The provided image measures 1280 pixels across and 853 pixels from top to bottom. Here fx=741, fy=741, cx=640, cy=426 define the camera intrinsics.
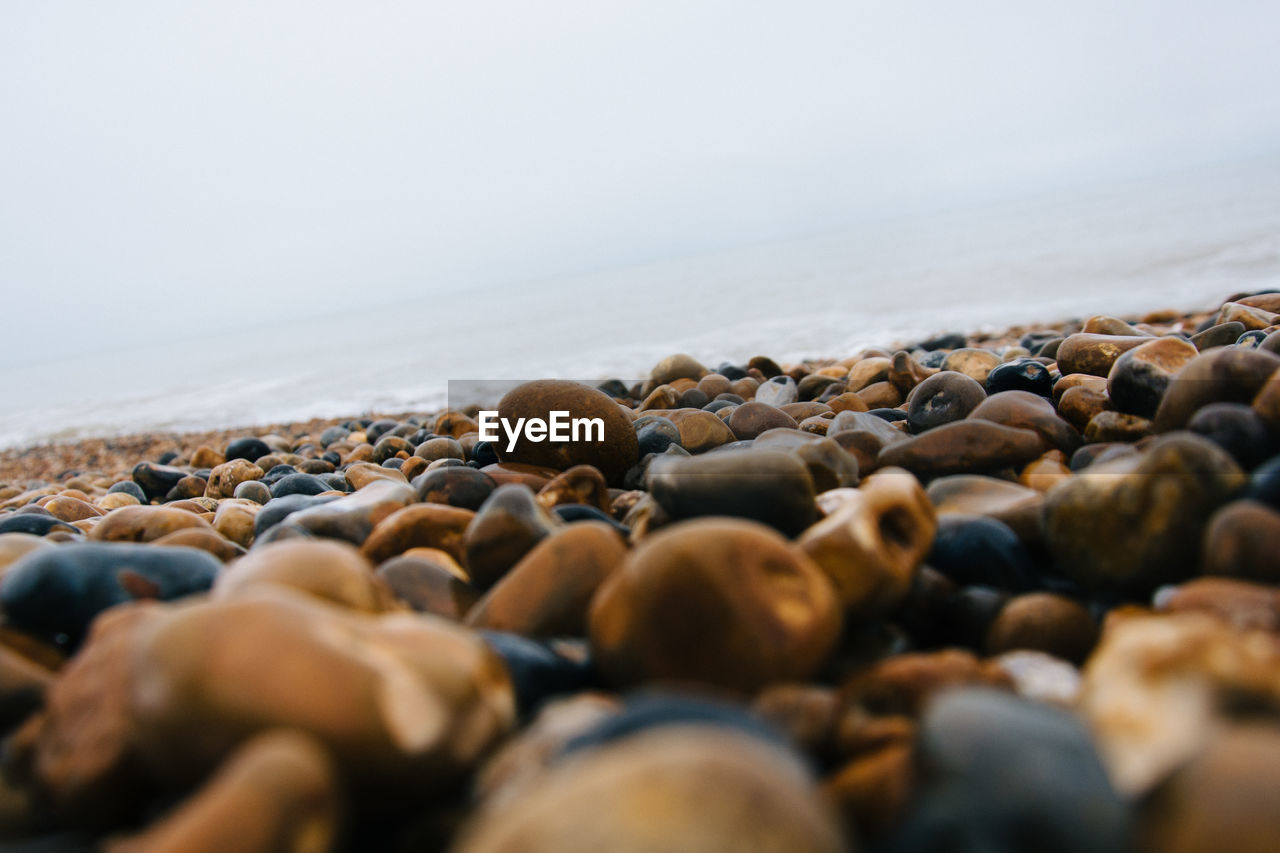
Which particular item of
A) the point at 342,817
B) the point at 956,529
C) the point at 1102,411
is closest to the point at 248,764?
the point at 342,817

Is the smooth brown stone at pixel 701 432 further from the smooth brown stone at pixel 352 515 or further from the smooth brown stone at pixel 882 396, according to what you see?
the smooth brown stone at pixel 352 515

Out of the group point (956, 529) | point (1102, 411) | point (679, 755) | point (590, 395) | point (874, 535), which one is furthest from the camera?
point (590, 395)

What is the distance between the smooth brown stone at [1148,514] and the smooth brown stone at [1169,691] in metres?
0.39

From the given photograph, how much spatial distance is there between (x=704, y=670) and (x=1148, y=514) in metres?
1.01

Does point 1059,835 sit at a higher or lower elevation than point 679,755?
lower

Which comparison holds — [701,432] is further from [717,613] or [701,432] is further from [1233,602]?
[1233,602]

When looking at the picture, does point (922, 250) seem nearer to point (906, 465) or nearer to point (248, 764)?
point (906, 465)

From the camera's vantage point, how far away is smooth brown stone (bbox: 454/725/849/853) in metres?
0.76

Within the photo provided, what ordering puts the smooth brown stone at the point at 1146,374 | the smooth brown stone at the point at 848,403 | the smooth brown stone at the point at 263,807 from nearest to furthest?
the smooth brown stone at the point at 263,807, the smooth brown stone at the point at 1146,374, the smooth brown stone at the point at 848,403

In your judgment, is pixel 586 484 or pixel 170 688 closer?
pixel 170 688

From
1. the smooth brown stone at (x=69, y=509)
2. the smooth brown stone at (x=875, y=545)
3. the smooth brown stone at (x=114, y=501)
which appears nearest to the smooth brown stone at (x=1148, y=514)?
the smooth brown stone at (x=875, y=545)

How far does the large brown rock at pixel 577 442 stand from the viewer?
10.3ft

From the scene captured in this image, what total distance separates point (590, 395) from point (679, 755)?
244 centimetres

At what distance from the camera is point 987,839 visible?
84 centimetres
